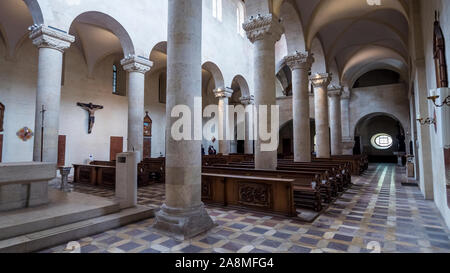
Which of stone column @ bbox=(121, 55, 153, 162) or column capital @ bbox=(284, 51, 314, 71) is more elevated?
column capital @ bbox=(284, 51, 314, 71)

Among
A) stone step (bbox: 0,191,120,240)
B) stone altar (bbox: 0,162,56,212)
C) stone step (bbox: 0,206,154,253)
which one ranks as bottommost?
stone step (bbox: 0,206,154,253)

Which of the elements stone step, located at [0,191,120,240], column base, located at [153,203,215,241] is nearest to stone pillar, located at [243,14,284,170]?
column base, located at [153,203,215,241]

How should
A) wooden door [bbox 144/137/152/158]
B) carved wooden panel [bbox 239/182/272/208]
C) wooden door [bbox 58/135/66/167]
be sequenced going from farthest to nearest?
1. wooden door [bbox 144/137/152/158]
2. wooden door [bbox 58/135/66/167]
3. carved wooden panel [bbox 239/182/272/208]

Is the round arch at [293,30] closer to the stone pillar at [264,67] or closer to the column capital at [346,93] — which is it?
the stone pillar at [264,67]

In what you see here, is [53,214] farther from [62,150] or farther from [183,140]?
[62,150]

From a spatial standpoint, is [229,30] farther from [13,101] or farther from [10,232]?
[10,232]

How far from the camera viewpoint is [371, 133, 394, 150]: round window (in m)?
23.0

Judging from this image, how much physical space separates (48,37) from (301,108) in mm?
9028

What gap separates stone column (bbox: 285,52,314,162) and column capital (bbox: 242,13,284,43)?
9.83ft

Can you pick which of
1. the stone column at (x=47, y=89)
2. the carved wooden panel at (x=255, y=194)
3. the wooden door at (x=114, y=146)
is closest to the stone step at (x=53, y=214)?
the carved wooden panel at (x=255, y=194)

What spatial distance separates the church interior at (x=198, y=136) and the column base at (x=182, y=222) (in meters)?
0.02

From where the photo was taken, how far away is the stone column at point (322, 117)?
11625 mm

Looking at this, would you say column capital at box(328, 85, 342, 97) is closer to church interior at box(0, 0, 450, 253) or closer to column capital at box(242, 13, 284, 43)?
church interior at box(0, 0, 450, 253)

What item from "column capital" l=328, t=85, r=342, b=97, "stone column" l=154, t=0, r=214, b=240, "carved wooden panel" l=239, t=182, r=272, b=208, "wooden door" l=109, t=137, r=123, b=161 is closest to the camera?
"stone column" l=154, t=0, r=214, b=240
